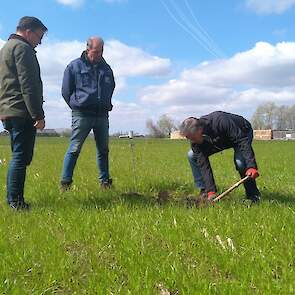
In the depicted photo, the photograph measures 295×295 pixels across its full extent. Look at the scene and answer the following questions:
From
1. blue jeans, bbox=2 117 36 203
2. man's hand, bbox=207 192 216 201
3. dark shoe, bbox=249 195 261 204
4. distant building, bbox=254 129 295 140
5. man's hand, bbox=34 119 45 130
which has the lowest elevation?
distant building, bbox=254 129 295 140

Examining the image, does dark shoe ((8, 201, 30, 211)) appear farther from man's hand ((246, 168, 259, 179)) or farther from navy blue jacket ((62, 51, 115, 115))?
man's hand ((246, 168, 259, 179))

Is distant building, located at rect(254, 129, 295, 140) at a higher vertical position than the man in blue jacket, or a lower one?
lower

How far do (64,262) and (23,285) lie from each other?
421 mm

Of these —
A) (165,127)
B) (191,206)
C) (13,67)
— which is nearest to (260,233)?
(191,206)

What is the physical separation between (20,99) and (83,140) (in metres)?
1.77

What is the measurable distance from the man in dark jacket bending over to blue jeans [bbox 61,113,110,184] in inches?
64.2

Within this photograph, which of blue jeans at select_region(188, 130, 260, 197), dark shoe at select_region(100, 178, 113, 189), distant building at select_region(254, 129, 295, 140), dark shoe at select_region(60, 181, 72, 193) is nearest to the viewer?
blue jeans at select_region(188, 130, 260, 197)

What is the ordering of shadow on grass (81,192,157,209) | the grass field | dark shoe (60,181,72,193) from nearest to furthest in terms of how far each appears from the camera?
1. the grass field
2. shadow on grass (81,192,157,209)
3. dark shoe (60,181,72,193)

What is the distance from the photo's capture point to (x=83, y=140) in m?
7.04

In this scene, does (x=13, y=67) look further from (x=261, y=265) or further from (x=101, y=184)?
(x=261, y=265)

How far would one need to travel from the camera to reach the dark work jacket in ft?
19.2

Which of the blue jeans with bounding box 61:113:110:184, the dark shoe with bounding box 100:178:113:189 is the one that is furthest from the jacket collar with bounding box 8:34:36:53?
the dark shoe with bounding box 100:178:113:189

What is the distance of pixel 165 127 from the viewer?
141 metres

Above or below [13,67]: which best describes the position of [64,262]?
below
